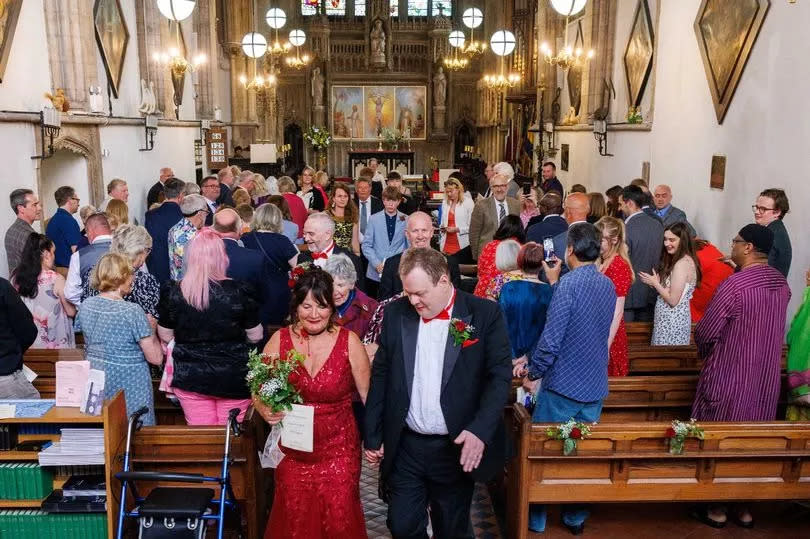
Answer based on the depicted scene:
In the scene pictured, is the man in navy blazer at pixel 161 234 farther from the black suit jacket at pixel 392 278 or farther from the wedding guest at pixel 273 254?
the black suit jacket at pixel 392 278

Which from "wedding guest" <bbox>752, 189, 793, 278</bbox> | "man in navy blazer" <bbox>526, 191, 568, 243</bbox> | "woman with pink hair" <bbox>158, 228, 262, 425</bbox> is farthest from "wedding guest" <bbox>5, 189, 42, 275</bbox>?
"wedding guest" <bbox>752, 189, 793, 278</bbox>

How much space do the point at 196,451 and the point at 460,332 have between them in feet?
5.37

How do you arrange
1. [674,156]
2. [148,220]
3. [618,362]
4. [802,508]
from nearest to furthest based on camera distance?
[802,508] < [618,362] < [148,220] < [674,156]

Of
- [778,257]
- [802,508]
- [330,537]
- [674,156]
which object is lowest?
[802,508]

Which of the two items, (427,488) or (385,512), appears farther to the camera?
(385,512)

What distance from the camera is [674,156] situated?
384 inches

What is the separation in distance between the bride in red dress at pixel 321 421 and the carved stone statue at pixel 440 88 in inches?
975

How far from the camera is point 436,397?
3252mm

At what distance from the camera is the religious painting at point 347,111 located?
27.5 m

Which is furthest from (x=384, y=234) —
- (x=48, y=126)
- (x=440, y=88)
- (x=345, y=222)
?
(x=440, y=88)

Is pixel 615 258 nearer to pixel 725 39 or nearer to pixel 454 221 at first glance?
pixel 454 221

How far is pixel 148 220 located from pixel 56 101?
233 cm

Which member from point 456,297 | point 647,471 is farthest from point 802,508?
point 456,297

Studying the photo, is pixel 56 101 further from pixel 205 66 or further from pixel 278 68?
pixel 278 68
